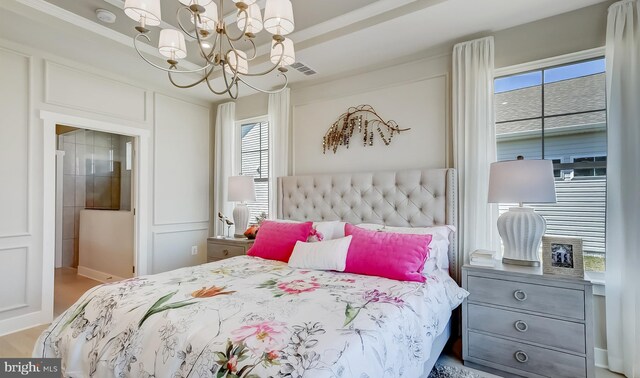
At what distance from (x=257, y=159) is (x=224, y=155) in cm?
52

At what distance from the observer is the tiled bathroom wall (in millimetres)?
5234

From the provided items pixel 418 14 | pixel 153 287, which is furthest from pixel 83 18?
pixel 418 14

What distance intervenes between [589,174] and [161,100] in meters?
4.58

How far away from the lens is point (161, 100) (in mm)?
4023

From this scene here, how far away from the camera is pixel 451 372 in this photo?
2088 millimetres

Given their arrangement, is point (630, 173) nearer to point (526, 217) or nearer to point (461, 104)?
point (526, 217)

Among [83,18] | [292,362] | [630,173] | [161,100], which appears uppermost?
[83,18]

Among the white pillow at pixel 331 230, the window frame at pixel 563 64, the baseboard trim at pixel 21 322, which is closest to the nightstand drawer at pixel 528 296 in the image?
the window frame at pixel 563 64

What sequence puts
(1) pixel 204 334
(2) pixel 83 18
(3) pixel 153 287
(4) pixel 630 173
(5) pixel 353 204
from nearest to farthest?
(1) pixel 204 334
(3) pixel 153 287
(4) pixel 630 173
(2) pixel 83 18
(5) pixel 353 204

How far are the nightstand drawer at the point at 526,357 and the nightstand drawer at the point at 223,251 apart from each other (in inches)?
94.0

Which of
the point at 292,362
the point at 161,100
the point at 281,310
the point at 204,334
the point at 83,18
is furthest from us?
the point at 161,100

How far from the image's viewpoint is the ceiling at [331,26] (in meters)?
2.31

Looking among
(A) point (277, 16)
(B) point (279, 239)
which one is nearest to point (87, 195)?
(B) point (279, 239)

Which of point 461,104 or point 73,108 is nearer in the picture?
point 461,104
